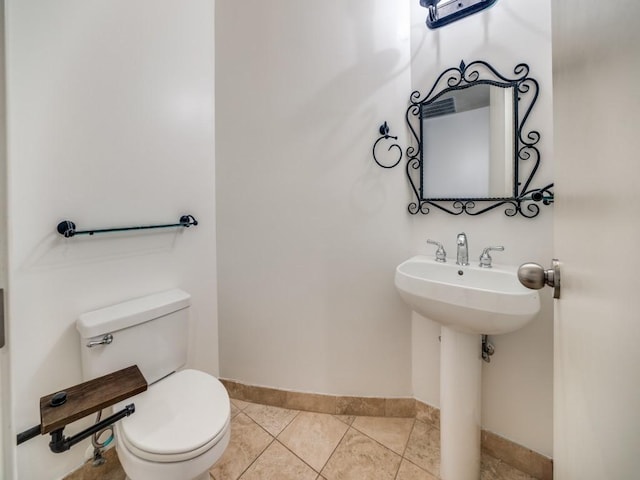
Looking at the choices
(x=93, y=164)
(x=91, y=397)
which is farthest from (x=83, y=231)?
(x=91, y=397)

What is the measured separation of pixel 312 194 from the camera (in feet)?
4.93

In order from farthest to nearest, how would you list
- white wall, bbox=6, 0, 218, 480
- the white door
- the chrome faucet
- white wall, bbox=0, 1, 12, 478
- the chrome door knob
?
the chrome faucet < white wall, bbox=6, 0, 218, 480 < the chrome door knob < white wall, bbox=0, 1, 12, 478 < the white door

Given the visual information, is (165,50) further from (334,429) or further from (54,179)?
(334,429)

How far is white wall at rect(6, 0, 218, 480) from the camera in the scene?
986 millimetres

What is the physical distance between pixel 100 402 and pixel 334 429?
1.11m

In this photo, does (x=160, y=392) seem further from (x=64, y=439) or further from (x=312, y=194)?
(x=312, y=194)

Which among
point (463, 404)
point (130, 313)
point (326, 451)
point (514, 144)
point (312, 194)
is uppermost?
point (514, 144)

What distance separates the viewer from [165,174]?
55.8 inches

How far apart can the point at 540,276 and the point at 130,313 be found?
146cm

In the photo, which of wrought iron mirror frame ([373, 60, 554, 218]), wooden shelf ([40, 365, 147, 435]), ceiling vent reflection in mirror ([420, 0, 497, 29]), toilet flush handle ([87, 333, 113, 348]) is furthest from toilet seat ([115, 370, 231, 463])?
ceiling vent reflection in mirror ([420, 0, 497, 29])

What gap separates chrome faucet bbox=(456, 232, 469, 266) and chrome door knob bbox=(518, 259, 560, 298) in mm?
672

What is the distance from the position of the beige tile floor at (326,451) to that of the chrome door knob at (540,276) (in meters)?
1.13

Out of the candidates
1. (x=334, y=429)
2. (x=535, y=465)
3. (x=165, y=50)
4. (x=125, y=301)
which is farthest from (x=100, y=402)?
(x=535, y=465)

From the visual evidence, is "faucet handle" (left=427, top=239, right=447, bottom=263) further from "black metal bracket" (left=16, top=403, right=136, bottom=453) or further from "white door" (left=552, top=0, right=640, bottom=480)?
"black metal bracket" (left=16, top=403, right=136, bottom=453)
